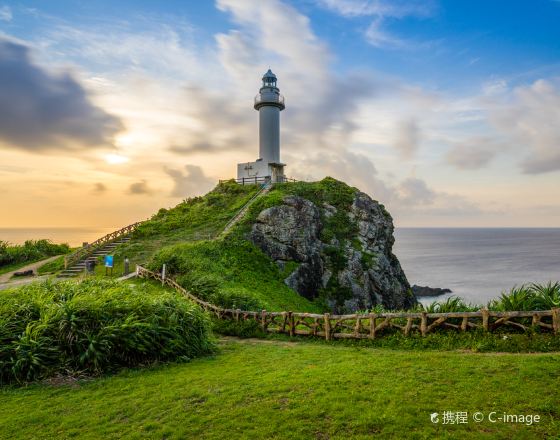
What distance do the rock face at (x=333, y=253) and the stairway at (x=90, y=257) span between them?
13222mm

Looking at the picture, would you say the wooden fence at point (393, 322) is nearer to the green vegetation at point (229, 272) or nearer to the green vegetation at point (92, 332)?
the green vegetation at point (92, 332)

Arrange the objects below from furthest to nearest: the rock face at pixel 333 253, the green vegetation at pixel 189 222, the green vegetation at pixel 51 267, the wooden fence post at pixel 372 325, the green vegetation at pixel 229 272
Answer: the green vegetation at pixel 189 222, the rock face at pixel 333 253, the green vegetation at pixel 51 267, the green vegetation at pixel 229 272, the wooden fence post at pixel 372 325

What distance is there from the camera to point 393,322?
1369cm

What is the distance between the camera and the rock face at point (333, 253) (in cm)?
3356

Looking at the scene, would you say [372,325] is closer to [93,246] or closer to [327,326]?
[327,326]

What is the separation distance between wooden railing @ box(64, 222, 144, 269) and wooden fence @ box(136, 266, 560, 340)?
19663 millimetres

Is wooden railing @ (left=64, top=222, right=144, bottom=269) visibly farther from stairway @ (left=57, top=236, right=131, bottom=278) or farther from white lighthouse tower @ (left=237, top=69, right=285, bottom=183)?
white lighthouse tower @ (left=237, top=69, right=285, bottom=183)

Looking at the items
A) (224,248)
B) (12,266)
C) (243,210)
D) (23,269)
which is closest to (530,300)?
(224,248)

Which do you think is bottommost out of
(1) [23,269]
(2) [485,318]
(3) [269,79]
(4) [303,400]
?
(4) [303,400]

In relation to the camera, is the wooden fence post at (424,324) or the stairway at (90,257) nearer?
the wooden fence post at (424,324)

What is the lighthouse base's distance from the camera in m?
50.6

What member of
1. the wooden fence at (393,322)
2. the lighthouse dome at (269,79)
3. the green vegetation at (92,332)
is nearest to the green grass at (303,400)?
the green vegetation at (92,332)

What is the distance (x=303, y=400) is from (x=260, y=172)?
4489cm

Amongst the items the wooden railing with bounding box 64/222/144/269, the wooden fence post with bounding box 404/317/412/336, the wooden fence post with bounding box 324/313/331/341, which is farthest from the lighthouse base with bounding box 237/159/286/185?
the wooden fence post with bounding box 404/317/412/336
